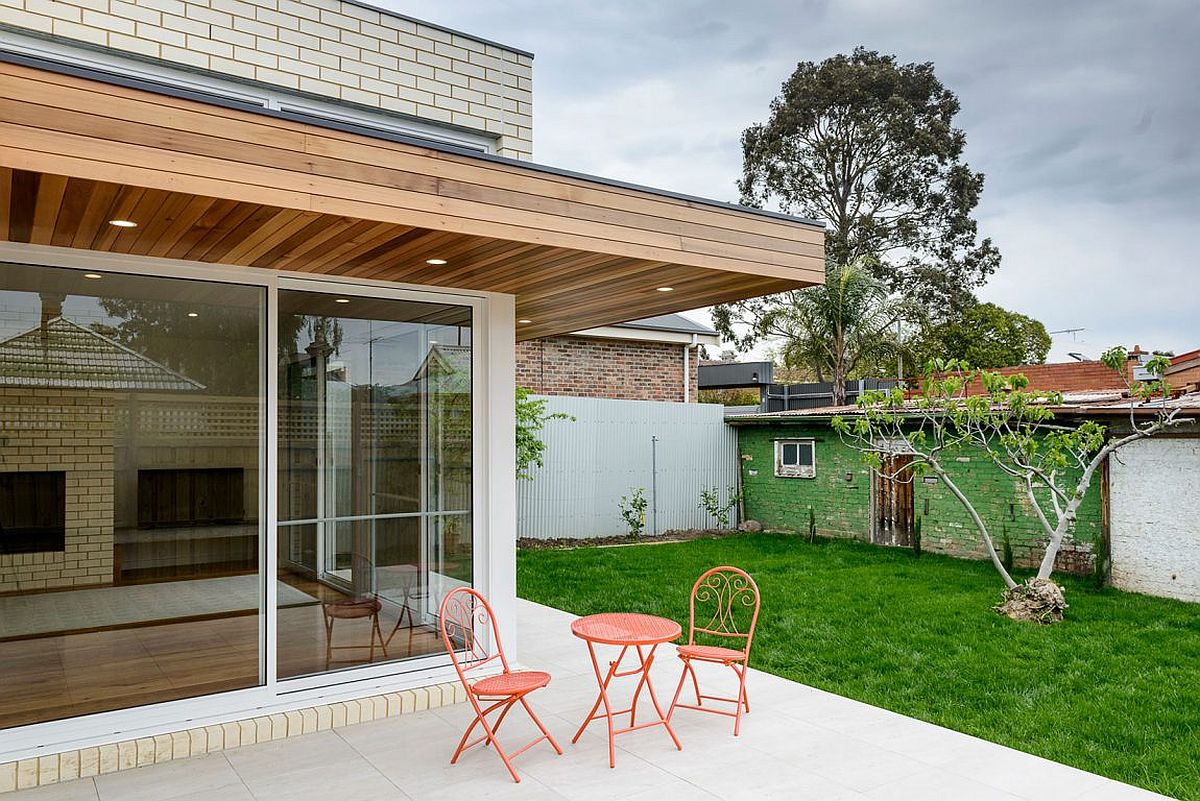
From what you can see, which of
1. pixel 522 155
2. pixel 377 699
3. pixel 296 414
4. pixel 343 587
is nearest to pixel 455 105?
pixel 522 155

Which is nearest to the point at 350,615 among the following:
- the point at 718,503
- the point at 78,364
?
the point at 78,364

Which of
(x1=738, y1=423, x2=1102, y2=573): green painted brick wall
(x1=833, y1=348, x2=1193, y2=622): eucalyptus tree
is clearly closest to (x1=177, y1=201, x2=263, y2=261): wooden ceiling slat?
(x1=833, y1=348, x2=1193, y2=622): eucalyptus tree

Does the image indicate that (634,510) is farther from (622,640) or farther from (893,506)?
(622,640)

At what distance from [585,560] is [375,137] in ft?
26.5

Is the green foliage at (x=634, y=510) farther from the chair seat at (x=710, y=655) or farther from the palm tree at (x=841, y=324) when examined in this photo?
the chair seat at (x=710, y=655)

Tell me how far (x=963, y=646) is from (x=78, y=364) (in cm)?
771

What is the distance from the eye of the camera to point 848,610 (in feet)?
26.3

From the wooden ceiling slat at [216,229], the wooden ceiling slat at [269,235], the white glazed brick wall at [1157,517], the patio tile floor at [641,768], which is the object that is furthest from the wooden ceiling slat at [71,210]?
the white glazed brick wall at [1157,517]

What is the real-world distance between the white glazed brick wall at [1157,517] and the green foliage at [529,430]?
6.97 m

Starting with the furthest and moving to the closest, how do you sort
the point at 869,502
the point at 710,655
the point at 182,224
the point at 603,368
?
1. the point at 603,368
2. the point at 869,502
3. the point at 710,655
4. the point at 182,224

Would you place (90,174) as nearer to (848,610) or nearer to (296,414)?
(296,414)

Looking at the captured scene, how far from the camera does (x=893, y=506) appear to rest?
12.0 meters

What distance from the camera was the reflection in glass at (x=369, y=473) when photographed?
186 inches

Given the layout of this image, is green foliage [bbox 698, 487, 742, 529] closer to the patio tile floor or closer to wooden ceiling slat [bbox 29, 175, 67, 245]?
the patio tile floor
